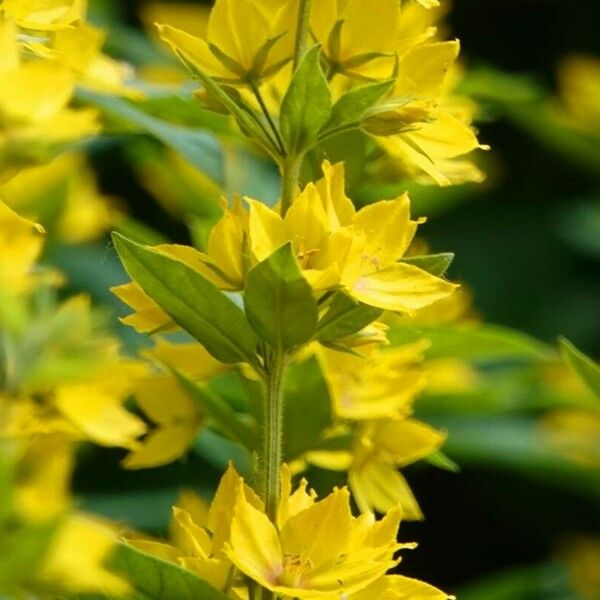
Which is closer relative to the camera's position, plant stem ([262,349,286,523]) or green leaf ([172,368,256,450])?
plant stem ([262,349,286,523])

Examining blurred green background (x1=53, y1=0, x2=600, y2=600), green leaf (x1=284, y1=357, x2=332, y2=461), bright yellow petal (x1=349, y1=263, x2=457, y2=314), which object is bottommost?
blurred green background (x1=53, y1=0, x2=600, y2=600)

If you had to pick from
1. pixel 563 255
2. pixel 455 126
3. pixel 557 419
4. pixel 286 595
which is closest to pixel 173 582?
pixel 286 595

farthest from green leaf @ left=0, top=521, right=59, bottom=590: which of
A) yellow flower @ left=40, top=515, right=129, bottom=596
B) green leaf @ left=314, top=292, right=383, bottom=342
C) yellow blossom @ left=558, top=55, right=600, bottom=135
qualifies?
yellow blossom @ left=558, top=55, right=600, bottom=135

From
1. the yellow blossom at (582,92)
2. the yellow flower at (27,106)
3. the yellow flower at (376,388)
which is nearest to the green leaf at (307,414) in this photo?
the yellow flower at (376,388)

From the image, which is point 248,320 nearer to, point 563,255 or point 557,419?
point 557,419

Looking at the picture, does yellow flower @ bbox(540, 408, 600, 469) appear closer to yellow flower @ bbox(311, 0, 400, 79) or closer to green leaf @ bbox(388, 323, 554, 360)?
green leaf @ bbox(388, 323, 554, 360)

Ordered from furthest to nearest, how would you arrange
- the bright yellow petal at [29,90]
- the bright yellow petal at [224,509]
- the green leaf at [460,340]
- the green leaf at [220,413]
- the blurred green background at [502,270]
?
the blurred green background at [502,270] < the green leaf at [460,340] < the green leaf at [220,413] < the bright yellow petal at [224,509] < the bright yellow petal at [29,90]

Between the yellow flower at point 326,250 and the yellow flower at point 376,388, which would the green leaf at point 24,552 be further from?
the yellow flower at point 376,388
